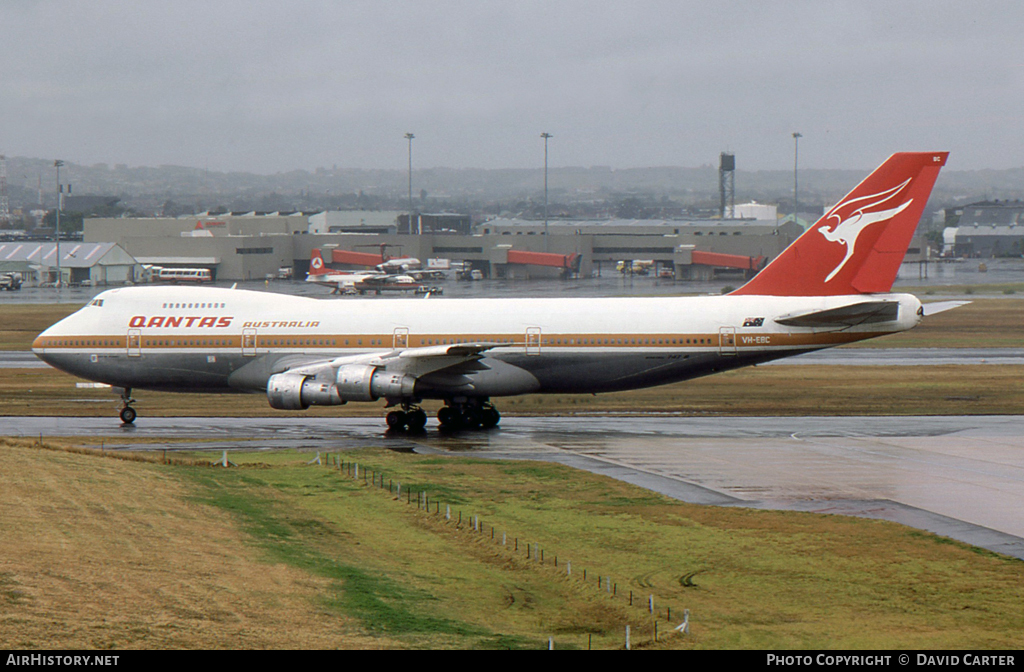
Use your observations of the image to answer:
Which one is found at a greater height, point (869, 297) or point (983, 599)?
point (869, 297)

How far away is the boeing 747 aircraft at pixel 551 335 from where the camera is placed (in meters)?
39.1

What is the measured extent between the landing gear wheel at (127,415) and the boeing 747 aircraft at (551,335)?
4 cm

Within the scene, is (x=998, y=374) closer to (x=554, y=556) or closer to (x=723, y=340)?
(x=723, y=340)

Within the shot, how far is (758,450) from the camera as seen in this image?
3522cm

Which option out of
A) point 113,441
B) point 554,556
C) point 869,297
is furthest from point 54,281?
point 554,556

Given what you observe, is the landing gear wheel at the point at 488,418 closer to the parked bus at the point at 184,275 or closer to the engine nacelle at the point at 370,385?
the engine nacelle at the point at 370,385

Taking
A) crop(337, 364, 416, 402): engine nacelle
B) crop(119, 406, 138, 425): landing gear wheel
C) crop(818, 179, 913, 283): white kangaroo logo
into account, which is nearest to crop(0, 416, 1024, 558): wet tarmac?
crop(119, 406, 138, 425): landing gear wheel

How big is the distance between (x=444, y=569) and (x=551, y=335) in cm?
2000

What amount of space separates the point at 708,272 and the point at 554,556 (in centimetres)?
12041

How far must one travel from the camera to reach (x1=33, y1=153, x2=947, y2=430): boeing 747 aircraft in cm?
3912

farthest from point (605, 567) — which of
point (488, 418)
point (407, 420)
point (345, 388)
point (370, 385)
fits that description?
point (488, 418)

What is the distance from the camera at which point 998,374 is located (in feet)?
173

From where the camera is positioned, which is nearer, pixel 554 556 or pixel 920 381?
pixel 554 556
